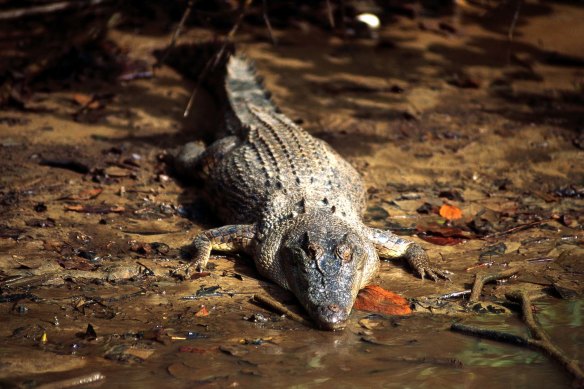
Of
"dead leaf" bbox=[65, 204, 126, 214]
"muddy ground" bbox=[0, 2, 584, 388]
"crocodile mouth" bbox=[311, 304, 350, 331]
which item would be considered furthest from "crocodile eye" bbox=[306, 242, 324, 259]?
"dead leaf" bbox=[65, 204, 126, 214]

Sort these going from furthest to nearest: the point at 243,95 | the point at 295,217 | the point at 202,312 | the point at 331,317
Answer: the point at 243,95, the point at 295,217, the point at 202,312, the point at 331,317

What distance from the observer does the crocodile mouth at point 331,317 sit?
480 centimetres

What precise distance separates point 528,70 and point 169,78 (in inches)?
171

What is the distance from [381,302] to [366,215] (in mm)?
1562

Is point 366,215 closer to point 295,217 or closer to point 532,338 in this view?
point 295,217

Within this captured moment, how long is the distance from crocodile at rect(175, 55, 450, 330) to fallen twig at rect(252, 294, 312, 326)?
0.26 feet

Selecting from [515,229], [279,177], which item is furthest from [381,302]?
[515,229]

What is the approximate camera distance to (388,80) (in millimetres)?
9352

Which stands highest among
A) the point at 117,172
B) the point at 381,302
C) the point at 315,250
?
the point at 315,250

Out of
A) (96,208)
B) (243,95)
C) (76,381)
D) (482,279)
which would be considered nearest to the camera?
(76,381)

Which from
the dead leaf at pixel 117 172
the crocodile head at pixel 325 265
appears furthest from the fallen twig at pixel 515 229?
the dead leaf at pixel 117 172

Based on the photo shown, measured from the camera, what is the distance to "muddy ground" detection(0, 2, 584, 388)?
4438 millimetres

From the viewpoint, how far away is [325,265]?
5.24 metres

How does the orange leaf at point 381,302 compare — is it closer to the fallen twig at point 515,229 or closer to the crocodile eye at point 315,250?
the crocodile eye at point 315,250
